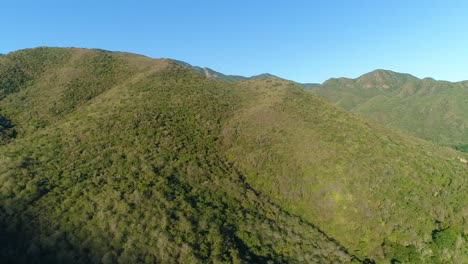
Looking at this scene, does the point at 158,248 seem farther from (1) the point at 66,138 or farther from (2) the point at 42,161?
(1) the point at 66,138

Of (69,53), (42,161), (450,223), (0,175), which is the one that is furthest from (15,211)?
(69,53)

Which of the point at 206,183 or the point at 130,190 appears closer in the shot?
the point at 130,190

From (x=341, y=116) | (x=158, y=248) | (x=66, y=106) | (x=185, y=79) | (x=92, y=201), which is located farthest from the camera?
(x=185, y=79)

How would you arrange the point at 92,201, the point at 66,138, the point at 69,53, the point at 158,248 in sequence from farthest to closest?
the point at 69,53 → the point at 66,138 → the point at 92,201 → the point at 158,248

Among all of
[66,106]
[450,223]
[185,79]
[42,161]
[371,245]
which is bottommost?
[371,245]

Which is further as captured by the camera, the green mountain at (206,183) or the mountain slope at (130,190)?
the green mountain at (206,183)

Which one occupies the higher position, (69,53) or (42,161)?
(69,53)

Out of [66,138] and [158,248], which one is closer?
[158,248]

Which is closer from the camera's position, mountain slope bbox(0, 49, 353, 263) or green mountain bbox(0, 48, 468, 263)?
mountain slope bbox(0, 49, 353, 263)
